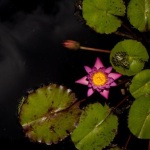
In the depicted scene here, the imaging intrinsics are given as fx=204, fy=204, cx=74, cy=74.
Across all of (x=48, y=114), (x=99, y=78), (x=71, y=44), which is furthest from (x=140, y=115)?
(x=71, y=44)

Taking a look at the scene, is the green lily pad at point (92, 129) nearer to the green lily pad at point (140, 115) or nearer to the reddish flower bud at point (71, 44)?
the green lily pad at point (140, 115)

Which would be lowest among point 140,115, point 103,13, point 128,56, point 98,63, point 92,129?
point 92,129

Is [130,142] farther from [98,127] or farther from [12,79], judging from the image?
[12,79]

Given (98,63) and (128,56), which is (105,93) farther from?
(128,56)

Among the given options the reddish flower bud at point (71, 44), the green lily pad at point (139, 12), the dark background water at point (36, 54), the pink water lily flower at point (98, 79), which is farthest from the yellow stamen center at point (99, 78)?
the green lily pad at point (139, 12)

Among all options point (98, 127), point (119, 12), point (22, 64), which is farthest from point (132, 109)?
point (22, 64)

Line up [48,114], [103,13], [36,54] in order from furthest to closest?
[36,54] → [103,13] → [48,114]
